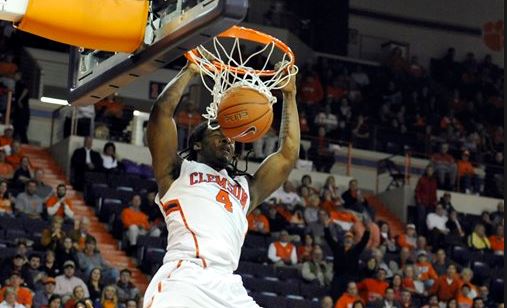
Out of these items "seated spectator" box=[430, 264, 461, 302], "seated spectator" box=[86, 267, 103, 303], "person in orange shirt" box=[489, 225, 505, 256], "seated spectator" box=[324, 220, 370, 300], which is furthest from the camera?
"person in orange shirt" box=[489, 225, 505, 256]

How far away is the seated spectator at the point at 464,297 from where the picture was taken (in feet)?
53.3

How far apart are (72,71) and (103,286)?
713cm

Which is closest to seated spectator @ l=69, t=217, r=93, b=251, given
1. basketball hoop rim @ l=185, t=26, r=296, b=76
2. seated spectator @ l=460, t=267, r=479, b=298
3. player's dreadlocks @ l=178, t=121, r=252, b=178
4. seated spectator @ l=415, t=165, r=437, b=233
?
seated spectator @ l=460, t=267, r=479, b=298

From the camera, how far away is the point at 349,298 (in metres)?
14.8

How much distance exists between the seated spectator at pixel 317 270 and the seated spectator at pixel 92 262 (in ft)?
9.36

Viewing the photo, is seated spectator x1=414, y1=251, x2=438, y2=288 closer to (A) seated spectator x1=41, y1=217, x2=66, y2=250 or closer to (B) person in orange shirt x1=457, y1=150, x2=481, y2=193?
(B) person in orange shirt x1=457, y1=150, x2=481, y2=193

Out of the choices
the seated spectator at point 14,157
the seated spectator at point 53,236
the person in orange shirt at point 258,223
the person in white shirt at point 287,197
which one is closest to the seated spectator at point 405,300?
the person in orange shirt at point 258,223

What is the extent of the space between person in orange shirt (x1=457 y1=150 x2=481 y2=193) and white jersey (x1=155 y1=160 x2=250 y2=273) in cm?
1581

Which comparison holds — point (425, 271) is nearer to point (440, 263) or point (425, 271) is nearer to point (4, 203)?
point (440, 263)

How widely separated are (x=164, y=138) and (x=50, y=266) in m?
7.61

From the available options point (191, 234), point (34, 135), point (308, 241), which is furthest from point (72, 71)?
point (34, 135)

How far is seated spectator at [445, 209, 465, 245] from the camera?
19.0 metres

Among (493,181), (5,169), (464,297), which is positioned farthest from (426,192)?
(5,169)

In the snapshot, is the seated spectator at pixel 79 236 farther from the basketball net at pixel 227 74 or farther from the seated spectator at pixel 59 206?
the basketball net at pixel 227 74
